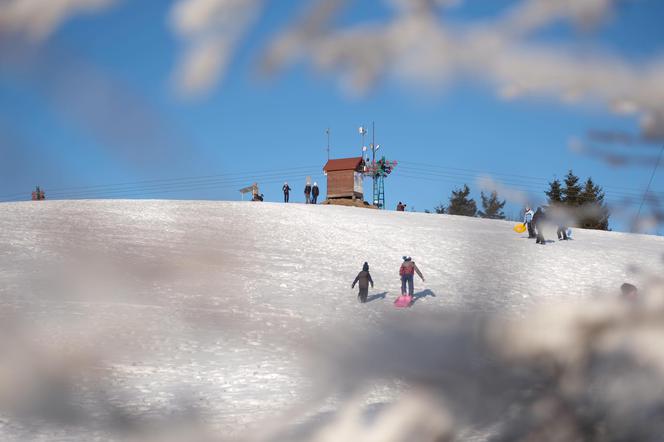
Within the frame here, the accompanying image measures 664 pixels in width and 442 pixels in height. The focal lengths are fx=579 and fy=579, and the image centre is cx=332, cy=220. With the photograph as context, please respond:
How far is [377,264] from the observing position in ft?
64.5

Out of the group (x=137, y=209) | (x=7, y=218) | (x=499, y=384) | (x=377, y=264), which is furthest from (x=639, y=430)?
(x=137, y=209)

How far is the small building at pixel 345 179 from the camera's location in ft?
137

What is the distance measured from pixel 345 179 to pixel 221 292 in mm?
30867

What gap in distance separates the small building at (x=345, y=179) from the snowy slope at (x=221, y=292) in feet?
60.1

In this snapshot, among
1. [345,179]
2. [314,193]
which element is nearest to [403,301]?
[314,193]

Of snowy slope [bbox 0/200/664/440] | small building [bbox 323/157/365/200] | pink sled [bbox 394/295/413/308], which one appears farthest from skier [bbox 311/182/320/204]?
pink sled [bbox 394/295/413/308]

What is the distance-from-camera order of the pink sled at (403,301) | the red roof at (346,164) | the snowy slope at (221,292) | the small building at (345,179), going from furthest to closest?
the small building at (345,179), the red roof at (346,164), the pink sled at (403,301), the snowy slope at (221,292)

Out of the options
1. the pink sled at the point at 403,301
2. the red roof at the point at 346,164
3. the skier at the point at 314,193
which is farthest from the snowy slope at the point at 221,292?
the red roof at the point at 346,164

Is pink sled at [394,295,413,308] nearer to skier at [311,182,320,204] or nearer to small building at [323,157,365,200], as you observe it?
skier at [311,182,320,204]

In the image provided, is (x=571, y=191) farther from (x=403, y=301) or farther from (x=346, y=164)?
(x=346, y=164)

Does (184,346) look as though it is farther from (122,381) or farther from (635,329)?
(635,329)

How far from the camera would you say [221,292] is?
1228 centimetres

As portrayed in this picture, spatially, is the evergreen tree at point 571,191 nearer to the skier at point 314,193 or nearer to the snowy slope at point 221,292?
the snowy slope at point 221,292

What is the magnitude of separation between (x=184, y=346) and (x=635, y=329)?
8.93m
